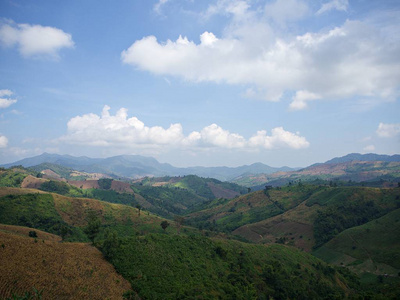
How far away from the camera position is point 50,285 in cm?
3959

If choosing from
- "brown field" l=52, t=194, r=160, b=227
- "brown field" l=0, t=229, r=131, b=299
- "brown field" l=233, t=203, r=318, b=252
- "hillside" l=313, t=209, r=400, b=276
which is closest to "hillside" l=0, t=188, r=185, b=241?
"brown field" l=52, t=194, r=160, b=227

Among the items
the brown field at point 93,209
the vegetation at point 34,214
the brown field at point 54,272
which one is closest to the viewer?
the brown field at point 54,272

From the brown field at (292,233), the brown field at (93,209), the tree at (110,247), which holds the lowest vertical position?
the brown field at (292,233)

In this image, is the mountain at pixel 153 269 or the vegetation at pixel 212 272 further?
the vegetation at pixel 212 272

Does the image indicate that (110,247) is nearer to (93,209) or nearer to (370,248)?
(93,209)

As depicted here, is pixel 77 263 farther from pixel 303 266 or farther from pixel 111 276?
pixel 303 266

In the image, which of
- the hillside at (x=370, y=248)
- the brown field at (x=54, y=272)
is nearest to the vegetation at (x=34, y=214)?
the brown field at (x=54, y=272)

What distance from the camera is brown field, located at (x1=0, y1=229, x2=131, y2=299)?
37.6m

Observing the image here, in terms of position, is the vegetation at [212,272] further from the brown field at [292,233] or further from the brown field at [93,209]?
the brown field at [93,209]

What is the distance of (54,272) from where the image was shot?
4341 centimetres

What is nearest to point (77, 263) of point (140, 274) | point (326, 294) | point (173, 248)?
point (140, 274)

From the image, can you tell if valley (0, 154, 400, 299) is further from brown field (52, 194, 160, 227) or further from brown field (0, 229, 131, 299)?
brown field (52, 194, 160, 227)

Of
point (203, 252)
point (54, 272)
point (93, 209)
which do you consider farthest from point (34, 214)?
point (54, 272)

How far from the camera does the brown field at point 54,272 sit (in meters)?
37.6
